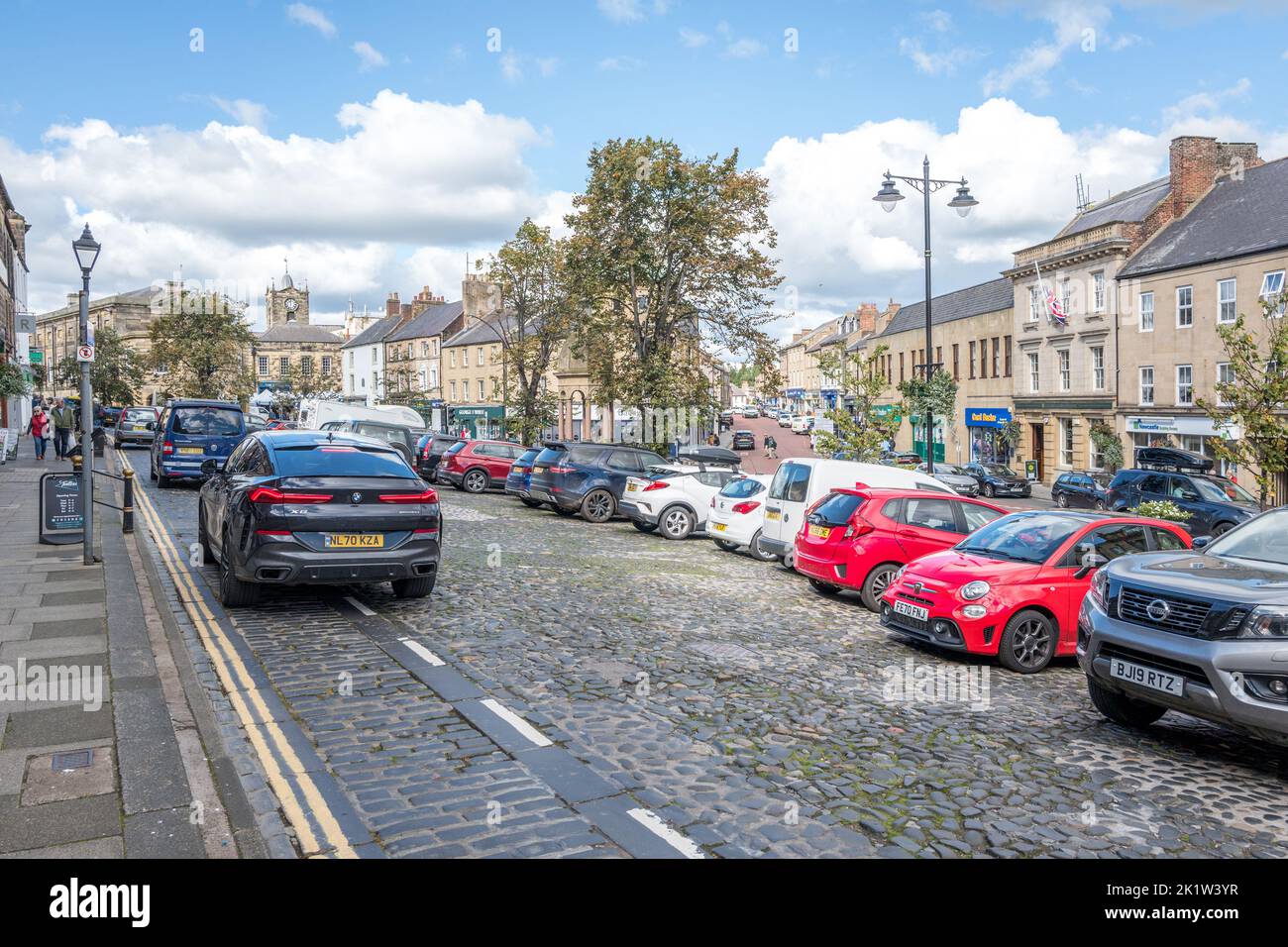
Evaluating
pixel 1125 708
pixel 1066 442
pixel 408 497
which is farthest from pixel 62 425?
pixel 1066 442

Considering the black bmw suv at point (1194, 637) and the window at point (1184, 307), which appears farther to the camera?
the window at point (1184, 307)

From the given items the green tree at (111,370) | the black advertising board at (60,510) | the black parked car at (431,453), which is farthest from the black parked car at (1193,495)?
the green tree at (111,370)

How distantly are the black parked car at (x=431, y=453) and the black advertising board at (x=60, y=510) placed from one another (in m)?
14.5

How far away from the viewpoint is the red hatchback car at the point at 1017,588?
8.76 m

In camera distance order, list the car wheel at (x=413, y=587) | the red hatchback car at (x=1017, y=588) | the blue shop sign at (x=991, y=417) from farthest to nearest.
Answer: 1. the blue shop sign at (x=991, y=417)
2. the car wheel at (x=413, y=587)
3. the red hatchback car at (x=1017, y=588)

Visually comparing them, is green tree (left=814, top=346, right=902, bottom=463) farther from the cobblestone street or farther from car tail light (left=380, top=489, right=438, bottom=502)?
car tail light (left=380, top=489, right=438, bottom=502)

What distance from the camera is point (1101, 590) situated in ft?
22.6

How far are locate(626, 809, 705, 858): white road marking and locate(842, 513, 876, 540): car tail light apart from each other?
7.28 meters

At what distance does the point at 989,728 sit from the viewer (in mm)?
6859

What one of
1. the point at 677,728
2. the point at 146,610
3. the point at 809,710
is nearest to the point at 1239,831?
the point at 809,710

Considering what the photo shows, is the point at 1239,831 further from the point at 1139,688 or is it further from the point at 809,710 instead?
the point at 809,710

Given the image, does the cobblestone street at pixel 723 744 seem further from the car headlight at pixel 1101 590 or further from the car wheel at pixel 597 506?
the car wheel at pixel 597 506

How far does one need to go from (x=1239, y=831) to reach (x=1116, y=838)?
0.75 meters

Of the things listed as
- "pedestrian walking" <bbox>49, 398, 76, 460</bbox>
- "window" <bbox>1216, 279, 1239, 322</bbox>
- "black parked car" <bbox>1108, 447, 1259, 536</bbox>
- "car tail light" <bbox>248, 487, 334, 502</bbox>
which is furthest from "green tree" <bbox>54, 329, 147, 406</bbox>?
"window" <bbox>1216, 279, 1239, 322</bbox>
